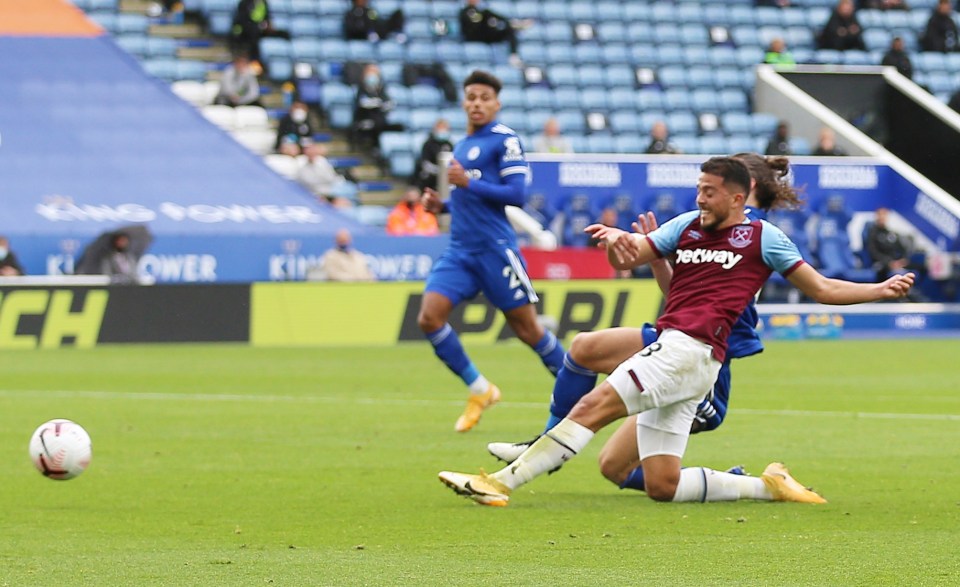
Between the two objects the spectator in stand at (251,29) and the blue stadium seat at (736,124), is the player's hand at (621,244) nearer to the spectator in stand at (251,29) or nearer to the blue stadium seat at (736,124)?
the spectator in stand at (251,29)

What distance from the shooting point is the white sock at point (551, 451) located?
7.57 m

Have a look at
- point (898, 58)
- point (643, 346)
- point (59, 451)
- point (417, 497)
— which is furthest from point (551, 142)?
point (59, 451)

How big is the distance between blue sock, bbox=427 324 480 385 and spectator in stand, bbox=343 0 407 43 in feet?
56.8

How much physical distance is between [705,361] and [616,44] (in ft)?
80.8

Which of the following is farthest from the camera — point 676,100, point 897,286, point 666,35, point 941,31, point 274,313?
point 941,31

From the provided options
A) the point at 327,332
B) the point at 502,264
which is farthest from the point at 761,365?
the point at 502,264

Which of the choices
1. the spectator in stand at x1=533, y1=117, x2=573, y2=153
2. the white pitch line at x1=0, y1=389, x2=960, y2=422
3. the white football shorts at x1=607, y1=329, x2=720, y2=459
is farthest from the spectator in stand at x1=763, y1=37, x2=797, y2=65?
the white football shorts at x1=607, y1=329, x2=720, y2=459

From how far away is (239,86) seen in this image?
2709 cm

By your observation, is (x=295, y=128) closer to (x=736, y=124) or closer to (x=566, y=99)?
(x=566, y=99)

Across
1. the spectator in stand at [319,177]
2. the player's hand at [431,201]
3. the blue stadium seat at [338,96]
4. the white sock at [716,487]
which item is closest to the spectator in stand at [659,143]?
the blue stadium seat at [338,96]

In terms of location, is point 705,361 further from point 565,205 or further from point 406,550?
point 565,205

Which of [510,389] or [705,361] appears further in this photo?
[510,389]

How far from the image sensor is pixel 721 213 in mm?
7523

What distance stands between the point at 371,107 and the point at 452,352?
613 inches
